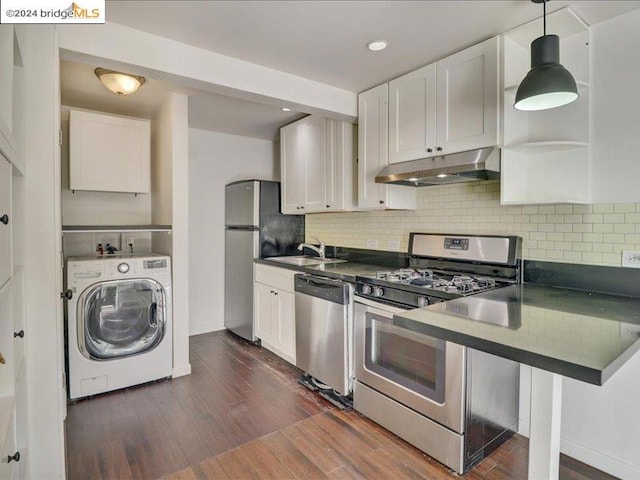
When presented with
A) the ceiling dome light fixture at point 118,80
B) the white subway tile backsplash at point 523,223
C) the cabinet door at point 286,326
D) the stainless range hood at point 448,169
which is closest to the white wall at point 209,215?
the cabinet door at point 286,326

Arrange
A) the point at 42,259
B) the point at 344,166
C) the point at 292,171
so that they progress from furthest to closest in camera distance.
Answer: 1. the point at 292,171
2. the point at 344,166
3. the point at 42,259

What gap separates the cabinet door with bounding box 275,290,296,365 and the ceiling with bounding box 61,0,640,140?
188cm

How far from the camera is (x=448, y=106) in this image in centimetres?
232

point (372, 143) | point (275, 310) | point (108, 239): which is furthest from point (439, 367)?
point (108, 239)

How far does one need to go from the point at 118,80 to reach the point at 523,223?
2.90 meters

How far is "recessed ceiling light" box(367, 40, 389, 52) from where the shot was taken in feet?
6.98

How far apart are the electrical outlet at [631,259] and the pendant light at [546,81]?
88cm

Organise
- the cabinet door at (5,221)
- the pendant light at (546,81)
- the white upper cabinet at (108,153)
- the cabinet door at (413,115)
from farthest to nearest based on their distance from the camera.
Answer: the white upper cabinet at (108,153)
the cabinet door at (413,115)
the pendant light at (546,81)
the cabinet door at (5,221)

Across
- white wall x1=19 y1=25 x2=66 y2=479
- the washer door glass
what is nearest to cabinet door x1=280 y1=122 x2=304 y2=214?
the washer door glass

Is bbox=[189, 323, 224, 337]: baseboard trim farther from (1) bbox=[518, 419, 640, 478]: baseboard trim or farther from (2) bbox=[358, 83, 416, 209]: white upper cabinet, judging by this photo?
(1) bbox=[518, 419, 640, 478]: baseboard trim

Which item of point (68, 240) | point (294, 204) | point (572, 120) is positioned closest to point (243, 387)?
point (294, 204)

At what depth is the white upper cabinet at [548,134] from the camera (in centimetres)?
196

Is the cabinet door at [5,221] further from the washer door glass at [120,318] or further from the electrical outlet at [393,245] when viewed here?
the electrical outlet at [393,245]

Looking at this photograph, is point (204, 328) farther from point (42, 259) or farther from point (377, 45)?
point (377, 45)
